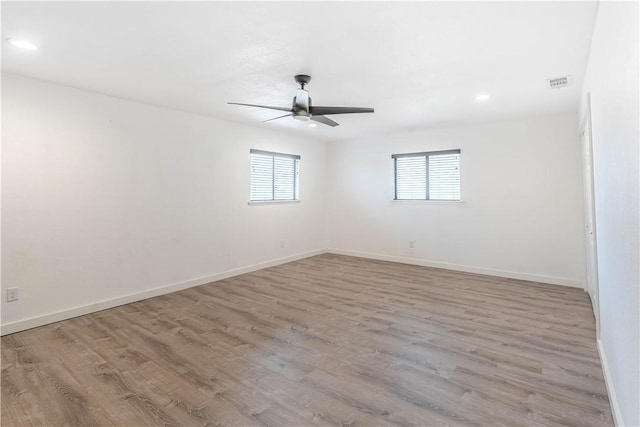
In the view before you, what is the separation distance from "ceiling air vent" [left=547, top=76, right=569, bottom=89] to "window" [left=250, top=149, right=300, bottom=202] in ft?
13.2

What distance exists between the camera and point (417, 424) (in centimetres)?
175

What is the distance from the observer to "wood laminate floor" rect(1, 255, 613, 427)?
1848mm

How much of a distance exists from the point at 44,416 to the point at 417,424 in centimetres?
216

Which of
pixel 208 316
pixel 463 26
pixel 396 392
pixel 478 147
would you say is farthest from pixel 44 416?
pixel 478 147

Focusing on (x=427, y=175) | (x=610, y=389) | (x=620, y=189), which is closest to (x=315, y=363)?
(x=610, y=389)

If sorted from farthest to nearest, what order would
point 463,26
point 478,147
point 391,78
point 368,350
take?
point 478,147 < point 391,78 < point 368,350 < point 463,26

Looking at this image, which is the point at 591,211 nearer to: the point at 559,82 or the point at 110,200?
the point at 559,82

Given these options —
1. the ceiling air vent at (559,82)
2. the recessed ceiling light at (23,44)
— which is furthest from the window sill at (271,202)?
the ceiling air vent at (559,82)

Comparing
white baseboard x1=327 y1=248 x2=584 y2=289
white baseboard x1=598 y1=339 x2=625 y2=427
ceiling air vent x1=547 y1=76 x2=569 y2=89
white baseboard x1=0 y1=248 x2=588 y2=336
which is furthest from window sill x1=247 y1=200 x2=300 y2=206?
white baseboard x1=598 y1=339 x2=625 y2=427

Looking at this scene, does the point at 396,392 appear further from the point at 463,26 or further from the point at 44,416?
the point at 463,26

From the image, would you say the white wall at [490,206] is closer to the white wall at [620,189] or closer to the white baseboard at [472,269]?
the white baseboard at [472,269]

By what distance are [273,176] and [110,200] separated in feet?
8.72

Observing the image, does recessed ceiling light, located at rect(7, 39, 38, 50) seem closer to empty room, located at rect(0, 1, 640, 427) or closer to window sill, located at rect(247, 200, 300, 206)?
empty room, located at rect(0, 1, 640, 427)

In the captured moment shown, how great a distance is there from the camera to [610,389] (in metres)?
1.93
